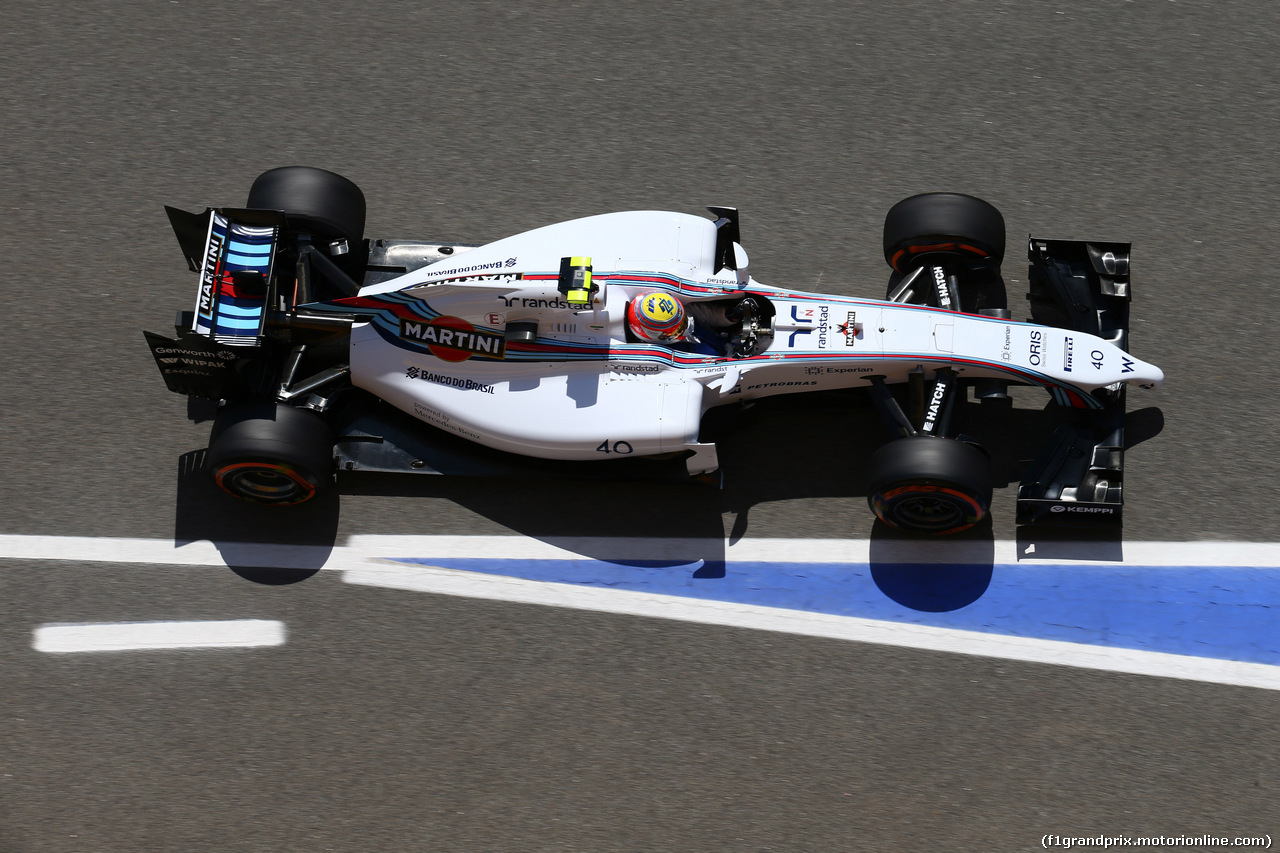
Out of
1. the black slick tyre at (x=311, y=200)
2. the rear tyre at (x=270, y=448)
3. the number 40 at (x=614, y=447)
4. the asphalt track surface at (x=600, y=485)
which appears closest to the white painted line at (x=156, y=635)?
the asphalt track surface at (x=600, y=485)

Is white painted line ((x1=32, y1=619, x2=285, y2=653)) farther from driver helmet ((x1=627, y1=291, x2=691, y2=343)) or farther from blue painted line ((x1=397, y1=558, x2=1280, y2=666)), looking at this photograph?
driver helmet ((x1=627, y1=291, x2=691, y2=343))

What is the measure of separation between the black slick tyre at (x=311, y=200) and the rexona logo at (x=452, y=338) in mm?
848

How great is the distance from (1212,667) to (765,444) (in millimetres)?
3190

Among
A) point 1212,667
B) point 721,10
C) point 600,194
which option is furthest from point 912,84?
point 1212,667

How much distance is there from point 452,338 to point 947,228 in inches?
129

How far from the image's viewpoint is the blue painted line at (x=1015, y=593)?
7914 millimetres

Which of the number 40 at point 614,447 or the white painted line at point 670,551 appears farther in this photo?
the white painted line at point 670,551

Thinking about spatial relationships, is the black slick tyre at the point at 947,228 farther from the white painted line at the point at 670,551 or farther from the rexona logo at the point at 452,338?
the rexona logo at the point at 452,338

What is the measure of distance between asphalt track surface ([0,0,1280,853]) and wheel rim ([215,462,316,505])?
0.96 ft

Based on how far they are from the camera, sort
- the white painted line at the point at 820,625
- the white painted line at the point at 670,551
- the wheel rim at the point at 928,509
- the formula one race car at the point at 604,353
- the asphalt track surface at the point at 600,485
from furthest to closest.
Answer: the white painted line at the point at 670,551
the white painted line at the point at 820,625
the asphalt track surface at the point at 600,485
the formula one race car at the point at 604,353
the wheel rim at the point at 928,509

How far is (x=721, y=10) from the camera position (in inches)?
376

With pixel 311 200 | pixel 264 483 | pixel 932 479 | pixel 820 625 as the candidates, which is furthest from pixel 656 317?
pixel 264 483

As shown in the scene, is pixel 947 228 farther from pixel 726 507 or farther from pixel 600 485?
pixel 600 485

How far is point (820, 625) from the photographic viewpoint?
7.93 m
